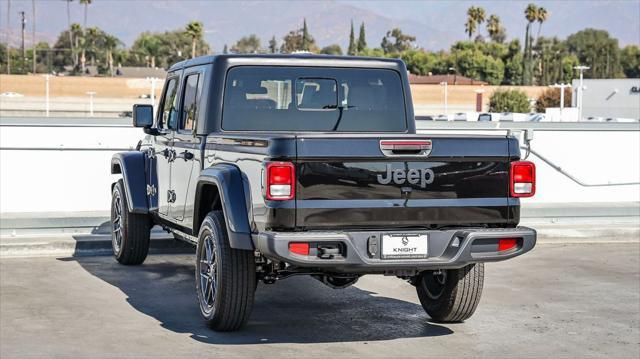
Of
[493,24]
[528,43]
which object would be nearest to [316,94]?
[528,43]

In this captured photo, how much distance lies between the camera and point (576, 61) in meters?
174

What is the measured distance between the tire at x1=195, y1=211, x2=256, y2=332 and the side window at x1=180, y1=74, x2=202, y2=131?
52.4 inches

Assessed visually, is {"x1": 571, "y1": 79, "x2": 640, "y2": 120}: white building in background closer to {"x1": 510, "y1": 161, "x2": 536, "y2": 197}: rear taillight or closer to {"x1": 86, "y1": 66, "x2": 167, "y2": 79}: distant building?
{"x1": 86, "y1": 66, "x2": 167, "y2": 79}: distant building

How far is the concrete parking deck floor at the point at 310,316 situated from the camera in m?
7.97

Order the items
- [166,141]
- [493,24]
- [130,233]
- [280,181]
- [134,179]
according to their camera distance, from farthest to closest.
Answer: [493,24]
[130,233]
[134,179]
[166,141]
[280,181]

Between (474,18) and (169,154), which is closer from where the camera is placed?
(169,154)

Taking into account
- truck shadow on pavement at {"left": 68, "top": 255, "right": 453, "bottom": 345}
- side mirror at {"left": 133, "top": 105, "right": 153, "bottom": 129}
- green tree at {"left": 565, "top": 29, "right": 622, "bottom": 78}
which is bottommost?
truck shadow on pavement at {"left": 68, "top": 255, "right": 453, "bottom": 345}

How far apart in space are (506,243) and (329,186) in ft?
4.70

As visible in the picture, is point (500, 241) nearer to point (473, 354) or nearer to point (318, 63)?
point (473, 354)

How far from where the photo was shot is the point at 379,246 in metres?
7.58

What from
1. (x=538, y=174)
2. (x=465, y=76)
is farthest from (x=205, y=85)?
(x=465, y=76)

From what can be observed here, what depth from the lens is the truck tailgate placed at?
7.47m

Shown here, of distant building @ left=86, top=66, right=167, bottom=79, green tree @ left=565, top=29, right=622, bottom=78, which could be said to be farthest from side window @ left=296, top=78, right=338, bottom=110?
green tree @ left=565, top=29, right=622, bottom=78

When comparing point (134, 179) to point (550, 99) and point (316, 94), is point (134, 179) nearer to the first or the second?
point (316, 94)
